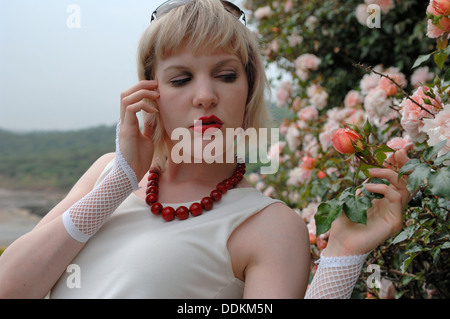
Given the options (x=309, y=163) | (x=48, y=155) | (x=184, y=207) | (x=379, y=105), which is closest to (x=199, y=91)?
(x=184, y=207)

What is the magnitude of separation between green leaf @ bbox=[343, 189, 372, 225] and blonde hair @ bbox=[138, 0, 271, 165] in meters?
0.65

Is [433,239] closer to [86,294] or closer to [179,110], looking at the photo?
[179,110]

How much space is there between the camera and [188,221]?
1322 mm

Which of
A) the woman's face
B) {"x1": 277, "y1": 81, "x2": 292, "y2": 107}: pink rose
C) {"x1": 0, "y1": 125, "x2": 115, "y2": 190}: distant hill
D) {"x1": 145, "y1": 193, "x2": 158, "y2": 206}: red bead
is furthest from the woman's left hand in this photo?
{"x1": 277, "y1": 81, "x2": 292, "y2": 107}: pink rose

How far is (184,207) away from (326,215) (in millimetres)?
509

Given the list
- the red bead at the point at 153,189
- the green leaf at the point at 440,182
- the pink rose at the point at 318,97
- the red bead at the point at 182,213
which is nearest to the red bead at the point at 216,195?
the red bead at the point at 182,213

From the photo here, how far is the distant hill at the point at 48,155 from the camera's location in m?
3.06

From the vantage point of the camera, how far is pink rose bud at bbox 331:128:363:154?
106cm

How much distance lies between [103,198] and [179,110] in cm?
37

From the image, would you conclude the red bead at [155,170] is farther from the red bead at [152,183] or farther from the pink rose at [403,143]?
the pink rose at [403,143]

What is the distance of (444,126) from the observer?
1035 mm

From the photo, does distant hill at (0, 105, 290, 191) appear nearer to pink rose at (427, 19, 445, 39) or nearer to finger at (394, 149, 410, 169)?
pink rose at (427, 19, 445, 39)

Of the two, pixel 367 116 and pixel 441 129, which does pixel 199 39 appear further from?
pixel 441 129

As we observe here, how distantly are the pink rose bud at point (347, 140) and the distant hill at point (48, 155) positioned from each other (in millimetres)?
2083
